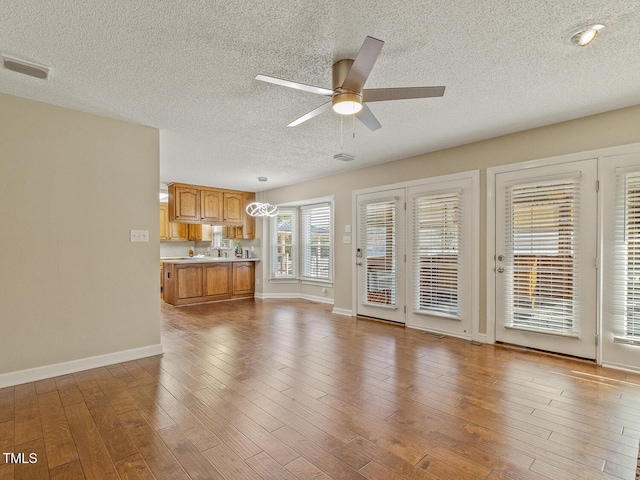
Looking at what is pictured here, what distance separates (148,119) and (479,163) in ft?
12.5

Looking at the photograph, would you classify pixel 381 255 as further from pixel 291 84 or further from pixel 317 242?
pixel 291 84

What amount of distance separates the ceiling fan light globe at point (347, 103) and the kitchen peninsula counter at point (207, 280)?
5.37 m

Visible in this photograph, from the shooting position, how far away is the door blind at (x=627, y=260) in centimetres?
297

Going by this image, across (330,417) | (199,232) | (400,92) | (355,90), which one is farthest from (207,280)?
(400,92)

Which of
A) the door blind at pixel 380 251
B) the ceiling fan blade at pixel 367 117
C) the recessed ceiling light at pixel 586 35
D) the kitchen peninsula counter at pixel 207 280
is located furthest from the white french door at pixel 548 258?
the kitchen peninsula counter at pixel 207 280

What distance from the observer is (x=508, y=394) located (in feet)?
8.44

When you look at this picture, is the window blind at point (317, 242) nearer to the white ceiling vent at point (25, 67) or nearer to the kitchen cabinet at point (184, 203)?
the kitchen cabinet at point (184, 203)

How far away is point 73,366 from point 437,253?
168 inches

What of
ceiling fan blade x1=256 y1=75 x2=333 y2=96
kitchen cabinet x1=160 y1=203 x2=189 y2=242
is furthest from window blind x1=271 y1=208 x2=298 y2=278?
ceiling fan blade x1=256 y1=75 x2=333 y2=96

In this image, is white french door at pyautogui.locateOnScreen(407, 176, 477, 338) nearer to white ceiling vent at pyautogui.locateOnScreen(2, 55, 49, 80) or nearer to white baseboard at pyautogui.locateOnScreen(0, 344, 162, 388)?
white baseboard at pyautogui.locateOnScreen(0, 344, 162, 388)

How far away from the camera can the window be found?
22.4 ft

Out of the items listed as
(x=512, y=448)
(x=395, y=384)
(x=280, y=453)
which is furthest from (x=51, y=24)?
(x=512, y=448)

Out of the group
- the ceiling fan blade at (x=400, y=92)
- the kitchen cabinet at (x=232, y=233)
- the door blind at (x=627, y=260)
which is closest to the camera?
the ceiling fan blade at (x=400, y=92)

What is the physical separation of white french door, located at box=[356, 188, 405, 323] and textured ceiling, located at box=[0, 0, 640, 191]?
145 cm
